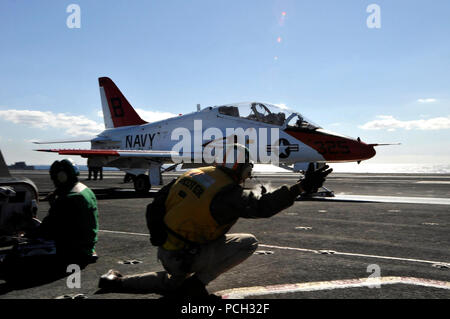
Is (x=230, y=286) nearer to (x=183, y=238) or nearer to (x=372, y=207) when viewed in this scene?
(x=183, y=238)

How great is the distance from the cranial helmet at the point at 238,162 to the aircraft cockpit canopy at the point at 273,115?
11.3 meters

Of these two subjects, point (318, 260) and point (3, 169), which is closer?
point (318, 260)

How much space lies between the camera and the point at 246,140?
1447cm

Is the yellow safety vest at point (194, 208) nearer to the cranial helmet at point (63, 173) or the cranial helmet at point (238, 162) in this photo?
the cranial helmet at point (238, 162)

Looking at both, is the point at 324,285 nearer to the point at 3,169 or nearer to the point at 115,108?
the point at 3,169

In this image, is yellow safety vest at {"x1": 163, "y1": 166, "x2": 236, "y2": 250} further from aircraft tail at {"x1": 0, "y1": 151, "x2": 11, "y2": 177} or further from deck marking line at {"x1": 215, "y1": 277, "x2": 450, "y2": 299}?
aircraft tail at {"x1": 0, "y1": 151, "x2": 11, "y2": 177}

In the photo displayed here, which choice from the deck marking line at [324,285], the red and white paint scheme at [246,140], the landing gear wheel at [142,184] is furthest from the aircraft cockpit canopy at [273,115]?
the deck marking line at [324,285]

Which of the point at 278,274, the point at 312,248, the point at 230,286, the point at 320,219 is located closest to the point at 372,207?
the point at 320,219

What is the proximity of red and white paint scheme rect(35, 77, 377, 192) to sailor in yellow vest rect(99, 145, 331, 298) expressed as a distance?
10280 millimetres

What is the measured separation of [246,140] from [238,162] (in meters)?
11.2

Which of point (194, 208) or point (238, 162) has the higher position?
point (238, 162)

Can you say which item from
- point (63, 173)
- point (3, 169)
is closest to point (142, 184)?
point (3, 169)

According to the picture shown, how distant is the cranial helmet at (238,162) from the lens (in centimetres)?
332

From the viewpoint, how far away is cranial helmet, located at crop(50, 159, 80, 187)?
4461 millimetres
